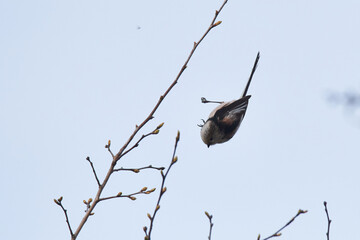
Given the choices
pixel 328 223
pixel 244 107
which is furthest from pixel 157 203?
pixel 244 107

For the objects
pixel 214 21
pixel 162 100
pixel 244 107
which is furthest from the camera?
pixel 244 107

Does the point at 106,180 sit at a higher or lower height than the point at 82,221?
higher

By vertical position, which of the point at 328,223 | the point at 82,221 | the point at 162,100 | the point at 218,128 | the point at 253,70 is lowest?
the point at 82,221

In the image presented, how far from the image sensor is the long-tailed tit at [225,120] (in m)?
8.42

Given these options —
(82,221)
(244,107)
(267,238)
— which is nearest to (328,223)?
(267,238)

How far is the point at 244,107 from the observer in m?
8.47

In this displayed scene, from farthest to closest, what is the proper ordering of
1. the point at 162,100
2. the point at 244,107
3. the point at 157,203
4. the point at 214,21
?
the point at 244,107
the point at 214,21
the point at 162,100
the point at 157,203

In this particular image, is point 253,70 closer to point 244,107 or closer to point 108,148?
point 244,107

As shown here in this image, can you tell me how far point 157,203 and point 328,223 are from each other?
4.41ft

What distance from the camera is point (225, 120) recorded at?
28.1ft

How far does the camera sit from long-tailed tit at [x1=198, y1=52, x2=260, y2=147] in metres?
8.42

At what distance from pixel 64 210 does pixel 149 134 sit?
888 millimetres

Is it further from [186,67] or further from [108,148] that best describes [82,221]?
[186,67]

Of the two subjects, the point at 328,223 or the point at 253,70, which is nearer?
the point at 328,223
